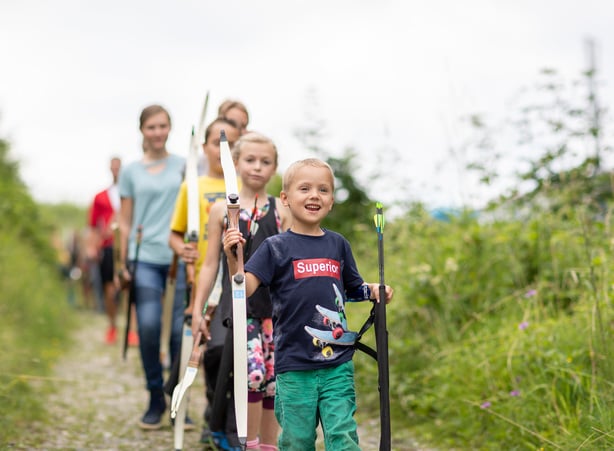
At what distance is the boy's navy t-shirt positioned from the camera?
11.3 feet

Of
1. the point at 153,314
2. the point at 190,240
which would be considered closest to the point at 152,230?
the point at 153,314

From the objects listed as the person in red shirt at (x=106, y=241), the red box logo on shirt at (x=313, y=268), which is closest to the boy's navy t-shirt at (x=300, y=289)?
the red box logo on shirt at (x=313, y=268)

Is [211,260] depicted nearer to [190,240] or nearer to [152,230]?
[190,240]

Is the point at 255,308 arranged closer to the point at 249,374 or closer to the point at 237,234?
the point at 249,374

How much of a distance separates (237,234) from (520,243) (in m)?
3.45

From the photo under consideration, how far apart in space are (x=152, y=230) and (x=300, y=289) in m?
2.44

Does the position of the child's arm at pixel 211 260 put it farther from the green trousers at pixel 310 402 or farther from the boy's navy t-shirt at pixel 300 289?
the green trousers at pixel 310 402

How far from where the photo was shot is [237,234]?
11.5 ft

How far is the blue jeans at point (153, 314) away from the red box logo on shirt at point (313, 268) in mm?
2291

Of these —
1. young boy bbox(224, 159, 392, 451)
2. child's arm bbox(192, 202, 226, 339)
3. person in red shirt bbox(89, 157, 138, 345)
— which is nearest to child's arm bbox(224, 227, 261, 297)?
young boy bbox(224, 159, 392, 451)

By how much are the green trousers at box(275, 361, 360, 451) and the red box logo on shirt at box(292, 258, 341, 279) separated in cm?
40

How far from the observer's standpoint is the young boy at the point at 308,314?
11.2 ft

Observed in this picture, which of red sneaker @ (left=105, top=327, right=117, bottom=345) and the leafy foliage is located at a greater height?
the leafy foliage

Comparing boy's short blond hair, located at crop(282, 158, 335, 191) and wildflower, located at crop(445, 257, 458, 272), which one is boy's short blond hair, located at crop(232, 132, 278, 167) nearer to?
boy's short blond hair, located at crop(282, 158, 335, 191)
